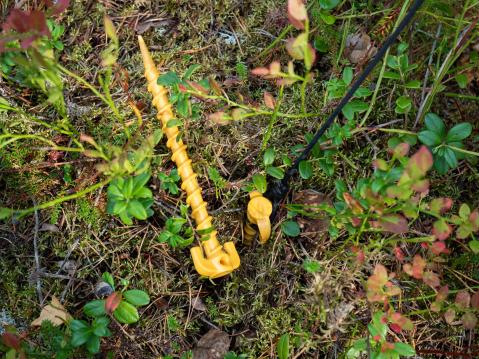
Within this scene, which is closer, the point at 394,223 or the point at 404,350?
the point at 394,223

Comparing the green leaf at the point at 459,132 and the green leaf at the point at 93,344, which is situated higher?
the green leaf at the point at 459,132

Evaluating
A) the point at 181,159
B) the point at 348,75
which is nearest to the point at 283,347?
the point at 181,159

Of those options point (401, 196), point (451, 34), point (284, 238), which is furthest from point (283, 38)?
point (401, 196)

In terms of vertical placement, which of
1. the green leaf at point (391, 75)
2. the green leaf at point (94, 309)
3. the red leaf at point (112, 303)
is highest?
the green leaf at point (391, 75)

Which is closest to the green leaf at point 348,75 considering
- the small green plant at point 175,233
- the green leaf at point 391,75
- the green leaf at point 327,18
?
the green leaf at point 391,75

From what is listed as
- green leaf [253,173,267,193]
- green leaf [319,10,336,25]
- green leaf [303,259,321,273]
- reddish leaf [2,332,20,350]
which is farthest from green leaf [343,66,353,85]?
reddish leaf [2,332,20,350]

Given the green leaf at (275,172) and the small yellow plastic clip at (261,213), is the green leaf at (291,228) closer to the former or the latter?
the small yellow plastic clip at (261,213)

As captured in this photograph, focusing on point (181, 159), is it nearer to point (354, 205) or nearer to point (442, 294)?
point (354, 205)
